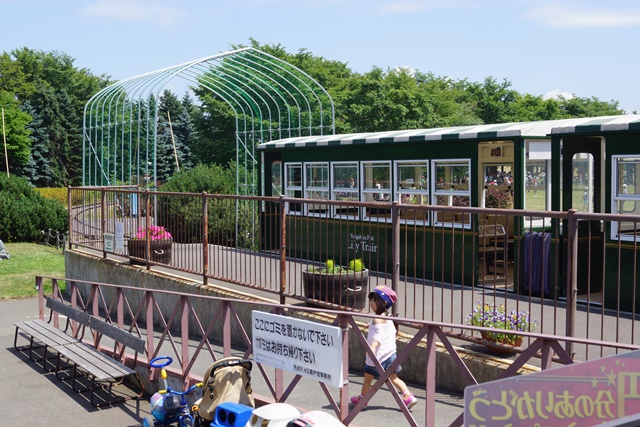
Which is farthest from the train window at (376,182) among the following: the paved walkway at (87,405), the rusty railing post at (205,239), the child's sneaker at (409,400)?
the child's sneaker at (409,400)

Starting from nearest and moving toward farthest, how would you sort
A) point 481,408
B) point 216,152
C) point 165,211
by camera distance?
point 481,408
point 165,211
point 216,152

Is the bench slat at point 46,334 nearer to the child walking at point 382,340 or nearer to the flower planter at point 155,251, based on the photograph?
the flower planter at point 155,251

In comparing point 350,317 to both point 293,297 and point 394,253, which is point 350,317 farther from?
point 293,297

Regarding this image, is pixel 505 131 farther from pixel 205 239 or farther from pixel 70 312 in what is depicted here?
pixel 70 312

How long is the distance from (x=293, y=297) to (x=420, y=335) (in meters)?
5.03

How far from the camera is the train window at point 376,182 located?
14.7 metres

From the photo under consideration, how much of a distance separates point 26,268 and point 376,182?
13736 mm

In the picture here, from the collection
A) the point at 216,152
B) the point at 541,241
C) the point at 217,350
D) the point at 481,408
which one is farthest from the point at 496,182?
the point at 216,152

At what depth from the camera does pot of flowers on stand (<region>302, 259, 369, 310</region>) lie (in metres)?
10.1

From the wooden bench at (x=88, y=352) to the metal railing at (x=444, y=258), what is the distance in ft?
7.33

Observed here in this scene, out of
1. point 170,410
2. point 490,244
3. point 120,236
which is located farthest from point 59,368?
point 490,244

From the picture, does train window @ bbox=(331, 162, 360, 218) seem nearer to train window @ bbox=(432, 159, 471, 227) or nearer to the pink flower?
train window @ bbox=(432, 159, 471, 227)

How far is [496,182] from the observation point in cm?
1359

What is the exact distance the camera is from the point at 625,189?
10.4 meters
